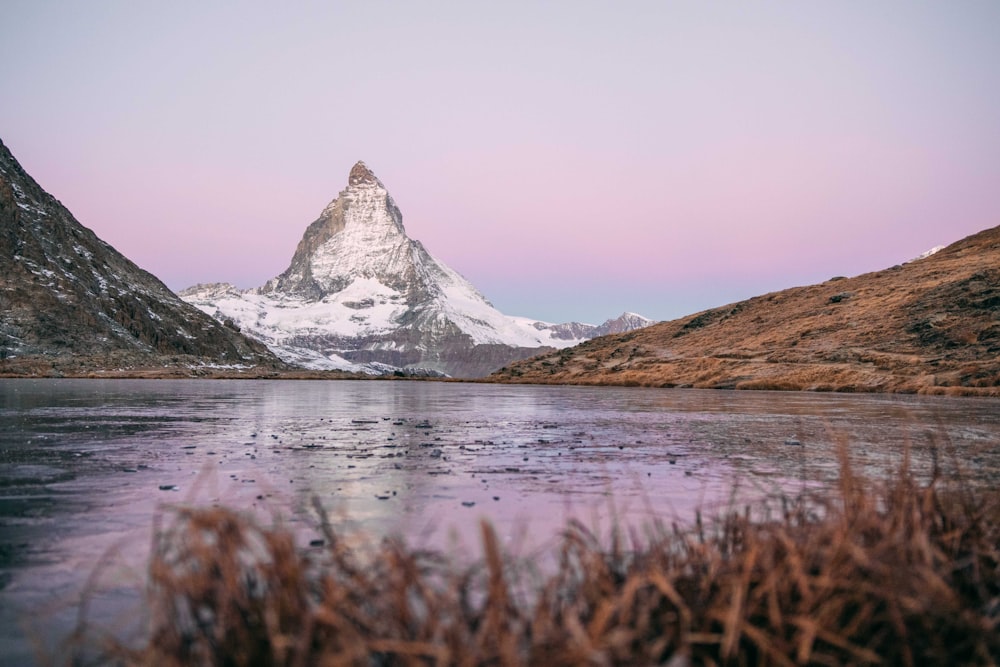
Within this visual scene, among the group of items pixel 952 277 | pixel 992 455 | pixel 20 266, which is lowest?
pixel 992 455

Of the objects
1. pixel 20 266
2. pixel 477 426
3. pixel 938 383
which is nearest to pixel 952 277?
pixel 938 383

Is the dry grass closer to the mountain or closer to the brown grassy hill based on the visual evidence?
the brown grassy hill

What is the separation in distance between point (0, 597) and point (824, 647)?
6534 mm

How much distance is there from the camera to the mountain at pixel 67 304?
462 feet

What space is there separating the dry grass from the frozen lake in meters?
0.62

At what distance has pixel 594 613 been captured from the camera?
4219 millimetres

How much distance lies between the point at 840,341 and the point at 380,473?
66.4m

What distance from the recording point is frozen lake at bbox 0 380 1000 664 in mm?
7469

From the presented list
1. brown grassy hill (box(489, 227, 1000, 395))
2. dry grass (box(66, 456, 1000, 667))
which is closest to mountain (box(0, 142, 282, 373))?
brown grassy hill (box(489, 227, 1000, 395))

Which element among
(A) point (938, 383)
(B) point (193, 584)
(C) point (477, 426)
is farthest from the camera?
(A) point (938, 383)

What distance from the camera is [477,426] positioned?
25844 millimetres

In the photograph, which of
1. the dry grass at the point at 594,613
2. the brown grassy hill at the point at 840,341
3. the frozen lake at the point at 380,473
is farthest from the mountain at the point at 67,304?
the dry grass at the point at 594,613

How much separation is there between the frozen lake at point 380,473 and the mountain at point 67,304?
121687mm

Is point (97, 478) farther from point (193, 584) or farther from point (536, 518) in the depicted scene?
point (193, 584)
